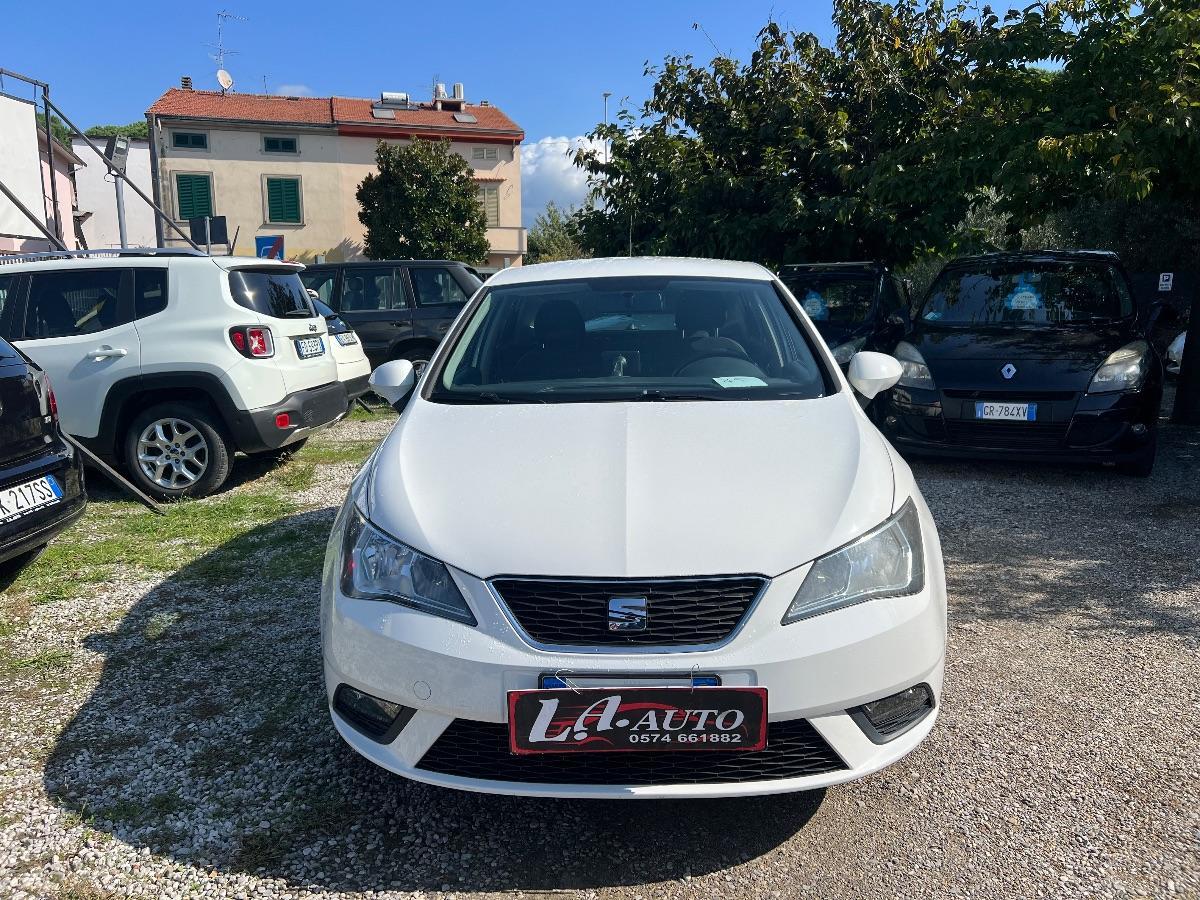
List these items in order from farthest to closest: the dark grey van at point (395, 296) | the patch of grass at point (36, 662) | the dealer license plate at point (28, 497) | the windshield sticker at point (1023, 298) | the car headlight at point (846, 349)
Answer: the dark grey van at point (395, 296) → the car headlight at point (846, 349) → the windshield sticker at point (1023, 298) → the dealer license plate at point (28, 497) → the patch of grass at point (36, 662)

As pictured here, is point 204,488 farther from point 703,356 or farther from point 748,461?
point 748,461

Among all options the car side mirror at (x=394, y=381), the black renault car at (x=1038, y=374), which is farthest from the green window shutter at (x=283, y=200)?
the car side mirror at (x=394, y=381)

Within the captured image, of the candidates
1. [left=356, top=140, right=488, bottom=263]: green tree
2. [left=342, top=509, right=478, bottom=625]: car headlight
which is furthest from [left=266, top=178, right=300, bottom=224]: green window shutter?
[left=342, top=509, right=478, bottom=625]: car headlight

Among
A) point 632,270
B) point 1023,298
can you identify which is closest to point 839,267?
point 1023,298

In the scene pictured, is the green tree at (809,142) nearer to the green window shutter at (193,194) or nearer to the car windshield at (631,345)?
the car windshield at (631,345)

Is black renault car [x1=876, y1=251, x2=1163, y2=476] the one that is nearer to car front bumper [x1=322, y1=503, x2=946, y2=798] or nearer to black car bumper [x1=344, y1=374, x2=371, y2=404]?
black car bumper [x1=344, y1=374, x2=371, y2=404]

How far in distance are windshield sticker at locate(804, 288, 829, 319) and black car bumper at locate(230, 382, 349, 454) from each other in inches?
201

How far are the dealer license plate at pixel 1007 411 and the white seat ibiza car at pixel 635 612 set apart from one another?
4187 millimetres

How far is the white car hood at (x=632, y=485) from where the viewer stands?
239cm

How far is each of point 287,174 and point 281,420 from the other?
31124 mm

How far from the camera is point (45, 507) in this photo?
168 inches

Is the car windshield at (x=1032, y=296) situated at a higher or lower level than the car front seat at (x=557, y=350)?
higher

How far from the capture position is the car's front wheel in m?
6.46

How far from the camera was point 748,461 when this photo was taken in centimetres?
278
